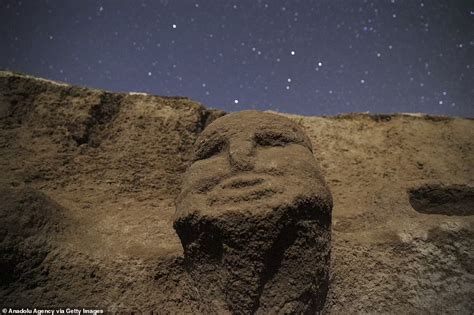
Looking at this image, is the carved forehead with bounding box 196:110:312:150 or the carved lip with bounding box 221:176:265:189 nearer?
the carved lip with bounding box 221:176:265:189

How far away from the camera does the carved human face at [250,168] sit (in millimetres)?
2291

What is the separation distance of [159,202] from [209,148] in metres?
0.78

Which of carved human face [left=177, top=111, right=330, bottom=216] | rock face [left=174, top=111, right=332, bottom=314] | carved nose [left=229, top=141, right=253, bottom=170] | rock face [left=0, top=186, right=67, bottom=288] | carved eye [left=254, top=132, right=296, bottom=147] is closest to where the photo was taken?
rock face [left=174, top=111, right=332, bottom=314]

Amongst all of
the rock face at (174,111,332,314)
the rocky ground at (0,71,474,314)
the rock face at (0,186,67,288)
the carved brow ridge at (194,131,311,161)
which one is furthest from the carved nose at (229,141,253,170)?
the rock face at (0,186,67,288)

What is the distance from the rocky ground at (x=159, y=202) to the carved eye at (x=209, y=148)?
24.2 inches

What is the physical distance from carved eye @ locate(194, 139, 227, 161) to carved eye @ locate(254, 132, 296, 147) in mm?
249

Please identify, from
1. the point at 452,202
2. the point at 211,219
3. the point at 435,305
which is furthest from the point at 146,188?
the point at 452,202

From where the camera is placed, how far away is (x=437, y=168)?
385 centimetres

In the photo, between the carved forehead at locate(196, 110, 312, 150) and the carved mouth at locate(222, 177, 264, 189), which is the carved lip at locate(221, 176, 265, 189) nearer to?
the carved mouth at locate(222, 177, 264, 189)

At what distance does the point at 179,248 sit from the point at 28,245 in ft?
3.19

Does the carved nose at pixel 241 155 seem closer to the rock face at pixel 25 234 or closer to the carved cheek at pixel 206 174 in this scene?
the carved cheek at pixel 206 174

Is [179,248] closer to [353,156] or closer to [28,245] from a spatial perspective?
[28,245]

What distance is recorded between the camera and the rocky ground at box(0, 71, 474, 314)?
2.55m

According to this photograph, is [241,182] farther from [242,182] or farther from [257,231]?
[257,231]
